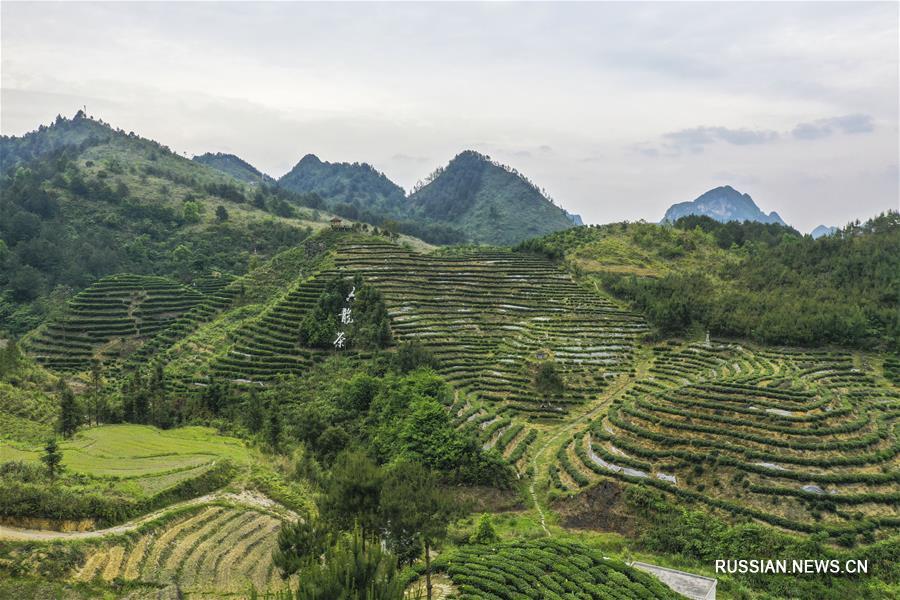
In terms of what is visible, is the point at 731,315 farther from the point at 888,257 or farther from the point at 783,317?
the point at 888,257

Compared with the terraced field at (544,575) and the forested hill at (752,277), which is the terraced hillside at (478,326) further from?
the terraced field at (544,575)

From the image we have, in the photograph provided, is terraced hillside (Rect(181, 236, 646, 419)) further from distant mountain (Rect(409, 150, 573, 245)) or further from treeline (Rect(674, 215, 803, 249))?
distant mountain (Rect(409, 150, 573, 245))

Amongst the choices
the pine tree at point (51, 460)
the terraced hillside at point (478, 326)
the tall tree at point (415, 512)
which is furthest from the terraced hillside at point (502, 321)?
the pine tree at point (51, 460)

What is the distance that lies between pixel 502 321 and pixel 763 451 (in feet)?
91.4

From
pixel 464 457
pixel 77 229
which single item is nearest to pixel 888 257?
pixel 464 457

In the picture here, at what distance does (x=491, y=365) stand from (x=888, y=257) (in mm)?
41376

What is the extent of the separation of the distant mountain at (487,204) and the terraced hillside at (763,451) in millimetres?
111164

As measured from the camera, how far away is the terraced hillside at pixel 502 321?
128 ft

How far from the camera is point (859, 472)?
22.9m

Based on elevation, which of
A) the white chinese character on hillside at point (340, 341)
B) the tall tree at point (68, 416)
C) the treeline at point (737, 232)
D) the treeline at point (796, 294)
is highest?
the treeline at point (737, 232)

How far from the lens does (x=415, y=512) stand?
15930 millimetres

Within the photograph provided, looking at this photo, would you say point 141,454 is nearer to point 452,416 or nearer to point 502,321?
point 452,416

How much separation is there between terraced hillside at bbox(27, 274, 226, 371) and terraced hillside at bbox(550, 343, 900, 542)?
43.4m

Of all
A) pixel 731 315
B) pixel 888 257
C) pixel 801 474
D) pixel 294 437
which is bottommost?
pixel 294 437
